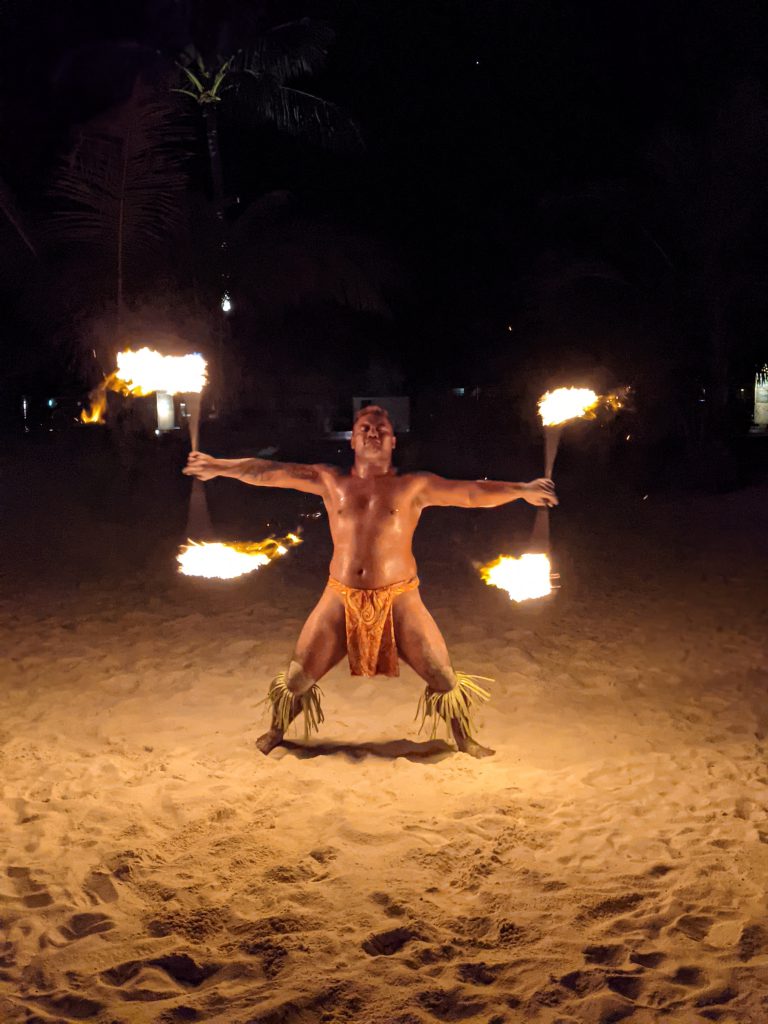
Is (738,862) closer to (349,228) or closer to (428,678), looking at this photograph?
(428,678)

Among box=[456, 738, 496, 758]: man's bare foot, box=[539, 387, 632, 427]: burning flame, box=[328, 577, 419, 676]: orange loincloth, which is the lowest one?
box=[456, 738, 496, 758]: man's bare foot

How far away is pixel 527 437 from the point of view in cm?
2188

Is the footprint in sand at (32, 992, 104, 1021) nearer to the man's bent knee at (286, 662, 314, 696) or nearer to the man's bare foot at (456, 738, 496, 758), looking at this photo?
the man's bent knee at (286, 662, 314, 696)

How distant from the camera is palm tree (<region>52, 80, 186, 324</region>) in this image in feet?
34.3

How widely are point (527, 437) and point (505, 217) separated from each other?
5080 mm

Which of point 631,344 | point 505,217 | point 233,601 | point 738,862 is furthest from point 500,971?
point 505,217

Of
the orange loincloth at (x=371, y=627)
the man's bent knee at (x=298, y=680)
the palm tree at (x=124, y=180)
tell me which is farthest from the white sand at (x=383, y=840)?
the palm tree at (x=124, y=180)

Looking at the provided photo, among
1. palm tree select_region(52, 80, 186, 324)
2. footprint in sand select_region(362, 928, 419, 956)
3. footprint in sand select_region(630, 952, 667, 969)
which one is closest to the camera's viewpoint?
footprint in sand select_region(630, 952, 667, 969)

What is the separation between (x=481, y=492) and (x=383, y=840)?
1.79 metres

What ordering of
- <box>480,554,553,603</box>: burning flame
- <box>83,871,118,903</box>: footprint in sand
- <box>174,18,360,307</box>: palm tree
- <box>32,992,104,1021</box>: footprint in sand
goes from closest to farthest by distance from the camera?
<box>32,992,104,1021</box>: footprint in sand
<box>83,871,118,903</box>: footprint in sand
<box>480,554,553,603</box>: burning flame
<box>174,18,360,307</box>: palm tree

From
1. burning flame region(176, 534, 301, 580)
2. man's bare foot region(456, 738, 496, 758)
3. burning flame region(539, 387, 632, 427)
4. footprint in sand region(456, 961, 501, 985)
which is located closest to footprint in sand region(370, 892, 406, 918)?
footprint in sand region(456, 961, 501, 985)

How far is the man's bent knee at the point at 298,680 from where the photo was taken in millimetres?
4922

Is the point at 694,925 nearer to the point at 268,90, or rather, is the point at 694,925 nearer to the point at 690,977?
the point at 690,977

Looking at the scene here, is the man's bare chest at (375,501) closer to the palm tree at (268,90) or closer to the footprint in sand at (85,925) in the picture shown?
the footprint in sand at (85,925)
